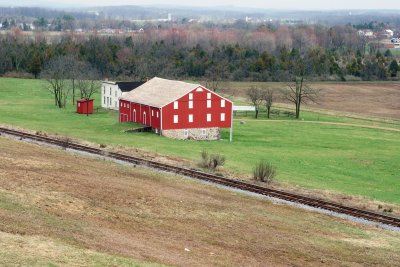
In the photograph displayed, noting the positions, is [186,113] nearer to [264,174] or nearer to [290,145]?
[290,145]

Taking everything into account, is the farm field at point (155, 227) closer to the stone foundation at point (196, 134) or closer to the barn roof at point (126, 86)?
the stone foundation at point (196, 134)

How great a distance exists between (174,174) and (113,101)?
42.1 m

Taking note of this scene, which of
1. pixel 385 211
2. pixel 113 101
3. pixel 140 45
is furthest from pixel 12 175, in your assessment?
pixel 140 45

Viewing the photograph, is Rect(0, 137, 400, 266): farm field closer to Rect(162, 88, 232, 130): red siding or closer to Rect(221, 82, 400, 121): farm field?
Rect(162, 88, 232, 130): red siding

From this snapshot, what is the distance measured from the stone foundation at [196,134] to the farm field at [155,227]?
23.5 meters

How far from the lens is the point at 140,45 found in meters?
180

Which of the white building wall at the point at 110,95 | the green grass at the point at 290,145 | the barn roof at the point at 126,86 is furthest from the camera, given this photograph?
the white building wall at the point at 110,95

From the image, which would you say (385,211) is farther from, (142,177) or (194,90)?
(194,90)

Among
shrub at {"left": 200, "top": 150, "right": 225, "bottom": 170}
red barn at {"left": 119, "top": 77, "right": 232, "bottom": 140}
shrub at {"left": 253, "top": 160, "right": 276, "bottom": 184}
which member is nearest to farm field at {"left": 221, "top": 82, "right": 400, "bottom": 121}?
red barn at {"left": 119, "top": 77, "right": 232, "bottom": 140}

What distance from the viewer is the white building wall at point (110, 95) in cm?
8688

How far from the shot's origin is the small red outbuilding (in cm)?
8331

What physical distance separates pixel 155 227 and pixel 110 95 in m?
57.9

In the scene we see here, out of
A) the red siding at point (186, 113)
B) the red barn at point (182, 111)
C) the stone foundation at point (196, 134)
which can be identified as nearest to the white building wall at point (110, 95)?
the red barn at point (182, 111)

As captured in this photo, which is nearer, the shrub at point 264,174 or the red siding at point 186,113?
the shrub at point 264,174
